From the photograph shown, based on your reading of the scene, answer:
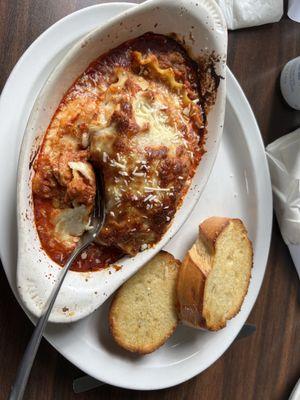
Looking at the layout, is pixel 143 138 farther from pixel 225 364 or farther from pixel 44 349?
pixel 225 364

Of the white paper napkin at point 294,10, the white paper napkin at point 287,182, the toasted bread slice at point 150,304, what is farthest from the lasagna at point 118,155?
the white paper napkin at point 294,10

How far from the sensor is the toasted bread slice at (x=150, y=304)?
198cm

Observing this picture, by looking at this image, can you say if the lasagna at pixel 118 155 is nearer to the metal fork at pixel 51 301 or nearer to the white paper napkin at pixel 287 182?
the metal fork at pixel 51 301

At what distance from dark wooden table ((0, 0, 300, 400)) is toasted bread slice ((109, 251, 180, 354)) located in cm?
24

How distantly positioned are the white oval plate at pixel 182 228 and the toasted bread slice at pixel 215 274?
0.06 m

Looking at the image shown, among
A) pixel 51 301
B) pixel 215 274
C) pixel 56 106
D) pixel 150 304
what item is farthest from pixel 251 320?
pixel 56 106

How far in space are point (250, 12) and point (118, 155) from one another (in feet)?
2.83

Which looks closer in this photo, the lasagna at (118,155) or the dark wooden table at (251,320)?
the lasagna at (118,155)

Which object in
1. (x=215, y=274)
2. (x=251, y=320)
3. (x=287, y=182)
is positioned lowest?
(x=251, y=320)

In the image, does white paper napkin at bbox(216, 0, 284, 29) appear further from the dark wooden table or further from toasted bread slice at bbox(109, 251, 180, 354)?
toasted bread slice at bbox(109, 251, 180, 354)

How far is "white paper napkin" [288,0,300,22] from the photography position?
215 centimetres

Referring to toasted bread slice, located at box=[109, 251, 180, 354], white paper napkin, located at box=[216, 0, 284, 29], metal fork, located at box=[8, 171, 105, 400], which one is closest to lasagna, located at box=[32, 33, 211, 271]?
metal fork, located at box=[8, 171, 105, 400]

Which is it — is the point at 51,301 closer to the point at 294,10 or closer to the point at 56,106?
the point at 56,106

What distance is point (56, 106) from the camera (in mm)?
1754
